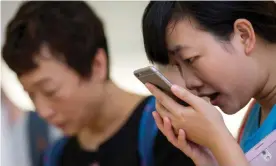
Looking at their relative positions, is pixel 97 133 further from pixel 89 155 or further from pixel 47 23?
pixel 47 23

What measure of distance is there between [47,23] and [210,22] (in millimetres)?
167

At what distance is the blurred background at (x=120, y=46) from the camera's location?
1.37ft

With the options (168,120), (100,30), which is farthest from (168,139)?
(100,30)

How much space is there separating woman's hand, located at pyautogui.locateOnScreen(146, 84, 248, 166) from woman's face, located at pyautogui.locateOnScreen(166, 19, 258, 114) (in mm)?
43

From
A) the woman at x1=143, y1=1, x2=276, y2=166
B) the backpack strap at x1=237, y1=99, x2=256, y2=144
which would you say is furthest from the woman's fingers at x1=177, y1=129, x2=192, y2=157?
the backpack strap at x1=237, y1=99, x2=256, y2=144

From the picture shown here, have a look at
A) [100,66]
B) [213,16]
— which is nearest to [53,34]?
[100,66]

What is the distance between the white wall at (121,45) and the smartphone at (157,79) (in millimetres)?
70

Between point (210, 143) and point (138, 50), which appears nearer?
point (210, 143)

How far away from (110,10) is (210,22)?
0.13 metres

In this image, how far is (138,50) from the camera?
43 centimetres

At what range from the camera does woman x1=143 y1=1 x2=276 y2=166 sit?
35cm

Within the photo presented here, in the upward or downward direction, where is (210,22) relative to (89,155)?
upward

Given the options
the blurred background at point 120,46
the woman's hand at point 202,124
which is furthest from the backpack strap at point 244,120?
the woman's hand at point 202,124

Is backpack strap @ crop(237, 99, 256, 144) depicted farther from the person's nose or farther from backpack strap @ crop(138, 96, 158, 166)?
the person's nose
